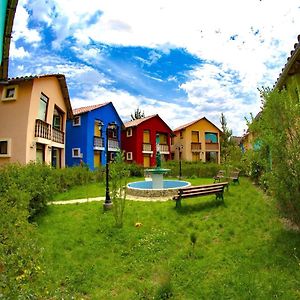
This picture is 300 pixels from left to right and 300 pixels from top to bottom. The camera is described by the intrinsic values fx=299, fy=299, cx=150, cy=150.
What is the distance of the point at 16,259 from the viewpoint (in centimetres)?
470

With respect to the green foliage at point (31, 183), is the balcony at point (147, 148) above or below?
above

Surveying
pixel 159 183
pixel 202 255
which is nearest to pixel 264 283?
pixel 202 255

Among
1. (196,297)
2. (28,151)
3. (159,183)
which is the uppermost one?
(28,151)

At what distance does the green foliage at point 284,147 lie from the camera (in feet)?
24.4

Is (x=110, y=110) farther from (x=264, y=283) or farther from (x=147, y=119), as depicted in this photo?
(x=264, y=283)

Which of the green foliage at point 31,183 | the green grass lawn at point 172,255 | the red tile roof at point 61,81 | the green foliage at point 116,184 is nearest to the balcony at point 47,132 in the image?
the red tile roof at point 61,81

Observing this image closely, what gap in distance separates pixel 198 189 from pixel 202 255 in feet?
16.7

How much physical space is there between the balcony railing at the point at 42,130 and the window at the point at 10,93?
6.76 ft

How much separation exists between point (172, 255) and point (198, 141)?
126ft

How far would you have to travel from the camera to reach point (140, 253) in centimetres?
786

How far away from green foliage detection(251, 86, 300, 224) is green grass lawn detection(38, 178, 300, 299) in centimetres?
73

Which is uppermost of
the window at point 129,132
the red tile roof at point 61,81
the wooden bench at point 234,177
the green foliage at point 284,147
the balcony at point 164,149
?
the red tile roof at point 61,81

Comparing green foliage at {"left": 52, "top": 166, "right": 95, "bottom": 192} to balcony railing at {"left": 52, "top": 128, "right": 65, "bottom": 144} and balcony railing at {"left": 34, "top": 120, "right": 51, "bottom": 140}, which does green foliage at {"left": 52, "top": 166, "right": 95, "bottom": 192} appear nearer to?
balcony railing at {"left": 34, "top": 120, "right": 51, "bottom": 140}

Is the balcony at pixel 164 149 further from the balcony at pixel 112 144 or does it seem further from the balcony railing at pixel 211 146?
the balcony railing at pixel 211 146
